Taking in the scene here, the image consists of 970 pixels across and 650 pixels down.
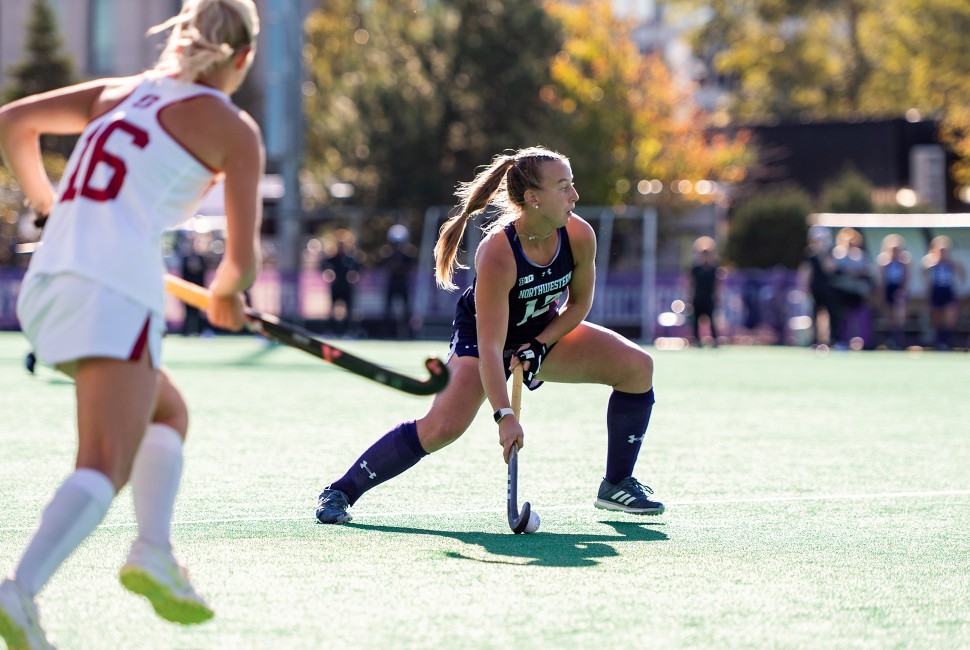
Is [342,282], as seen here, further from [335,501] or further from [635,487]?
[335,501]

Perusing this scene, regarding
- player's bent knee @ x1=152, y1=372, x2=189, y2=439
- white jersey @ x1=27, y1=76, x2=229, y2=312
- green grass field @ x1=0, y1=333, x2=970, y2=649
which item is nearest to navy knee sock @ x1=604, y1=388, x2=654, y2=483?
green grass field @ x1=0, y1=333, x2=970, y2=649

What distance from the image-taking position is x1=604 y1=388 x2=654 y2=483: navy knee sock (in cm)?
642

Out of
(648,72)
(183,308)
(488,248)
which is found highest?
(648,72)

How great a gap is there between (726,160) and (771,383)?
23921 mm

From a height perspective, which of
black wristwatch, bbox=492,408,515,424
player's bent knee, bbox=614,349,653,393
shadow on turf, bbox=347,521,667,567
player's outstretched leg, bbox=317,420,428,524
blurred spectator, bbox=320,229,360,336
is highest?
player's bent knee, bbox=614,349,653,393

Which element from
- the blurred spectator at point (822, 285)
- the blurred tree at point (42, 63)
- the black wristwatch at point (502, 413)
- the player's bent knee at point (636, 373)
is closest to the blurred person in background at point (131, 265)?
the black wristwatch at point (502, 413)

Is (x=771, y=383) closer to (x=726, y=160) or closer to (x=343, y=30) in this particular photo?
(x=726, y=160)

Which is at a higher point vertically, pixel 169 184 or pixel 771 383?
pixel 169 184

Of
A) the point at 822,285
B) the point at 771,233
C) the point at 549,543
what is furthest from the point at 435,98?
the point at 549,543

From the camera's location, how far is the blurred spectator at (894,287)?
2295 centimetres

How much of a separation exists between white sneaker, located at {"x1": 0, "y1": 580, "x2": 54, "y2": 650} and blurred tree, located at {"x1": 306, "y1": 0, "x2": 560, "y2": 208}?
100 ft

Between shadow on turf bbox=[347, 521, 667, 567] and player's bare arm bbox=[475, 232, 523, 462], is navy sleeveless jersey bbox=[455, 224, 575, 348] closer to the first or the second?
player's bare arm bbox=[475, 232, 523, 462]

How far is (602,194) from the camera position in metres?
35.2

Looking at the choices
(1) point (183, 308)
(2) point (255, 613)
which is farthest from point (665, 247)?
(2) point (255, 613)
